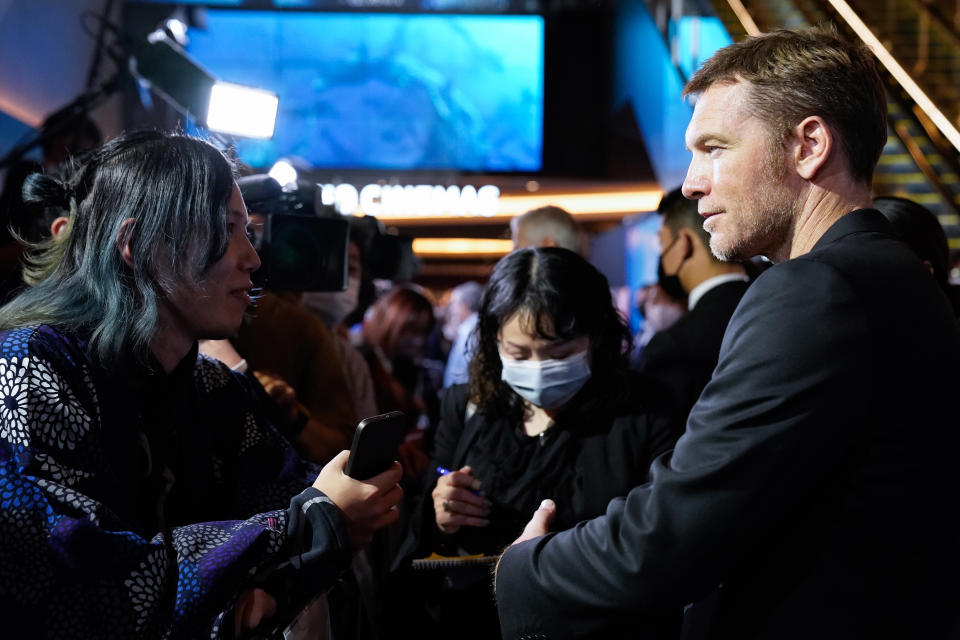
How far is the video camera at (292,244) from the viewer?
2.19 metres

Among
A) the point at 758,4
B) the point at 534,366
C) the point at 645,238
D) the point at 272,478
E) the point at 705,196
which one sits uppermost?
the point at 758,4

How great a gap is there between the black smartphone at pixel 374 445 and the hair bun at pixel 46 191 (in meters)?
0.73

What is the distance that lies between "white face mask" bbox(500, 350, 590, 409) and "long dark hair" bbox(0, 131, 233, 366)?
822 mm

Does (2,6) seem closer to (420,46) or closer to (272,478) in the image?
(272,478)

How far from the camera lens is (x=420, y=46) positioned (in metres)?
11.7

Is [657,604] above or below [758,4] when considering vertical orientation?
below

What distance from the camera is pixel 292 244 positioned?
222 centimetres

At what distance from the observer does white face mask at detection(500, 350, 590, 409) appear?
2.14m

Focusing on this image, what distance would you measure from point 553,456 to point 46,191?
4.07ft

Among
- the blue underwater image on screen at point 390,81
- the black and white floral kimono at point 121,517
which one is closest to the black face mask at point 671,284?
the black and white floral kimono at point 121,517

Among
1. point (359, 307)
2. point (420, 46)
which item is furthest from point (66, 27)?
point (359, 307)

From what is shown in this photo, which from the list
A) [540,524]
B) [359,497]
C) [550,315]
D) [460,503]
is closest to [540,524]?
[540,524]

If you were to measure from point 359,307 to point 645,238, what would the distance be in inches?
313

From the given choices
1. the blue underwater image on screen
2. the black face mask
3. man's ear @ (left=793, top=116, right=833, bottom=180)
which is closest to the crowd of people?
man's ear @ (left=793, top=116, right=833, bottom=180)
